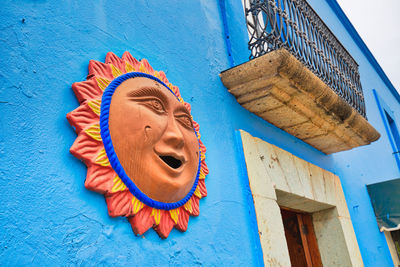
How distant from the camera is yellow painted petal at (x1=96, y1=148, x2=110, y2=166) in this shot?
4.18 ft

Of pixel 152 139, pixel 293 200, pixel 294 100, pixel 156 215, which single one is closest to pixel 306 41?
pixel 294 100

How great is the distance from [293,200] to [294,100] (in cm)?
87

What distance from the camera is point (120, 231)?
1.32 metres

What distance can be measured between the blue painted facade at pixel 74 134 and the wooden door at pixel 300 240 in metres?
0.88

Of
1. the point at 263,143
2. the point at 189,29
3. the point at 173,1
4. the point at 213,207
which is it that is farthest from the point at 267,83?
the point at 213,207

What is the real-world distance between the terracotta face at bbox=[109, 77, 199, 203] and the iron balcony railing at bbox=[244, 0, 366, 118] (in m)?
1.20

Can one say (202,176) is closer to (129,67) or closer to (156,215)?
(156,215)

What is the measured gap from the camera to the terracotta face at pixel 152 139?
1396mm

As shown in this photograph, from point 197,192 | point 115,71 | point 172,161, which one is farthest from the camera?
point 197,192

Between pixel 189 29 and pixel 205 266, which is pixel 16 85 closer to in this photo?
pixel 205 266

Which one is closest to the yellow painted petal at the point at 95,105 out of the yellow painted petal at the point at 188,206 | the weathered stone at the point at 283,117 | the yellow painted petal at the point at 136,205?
the yellow painted petal at the point at 136,205

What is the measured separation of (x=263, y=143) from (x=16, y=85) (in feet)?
5.96

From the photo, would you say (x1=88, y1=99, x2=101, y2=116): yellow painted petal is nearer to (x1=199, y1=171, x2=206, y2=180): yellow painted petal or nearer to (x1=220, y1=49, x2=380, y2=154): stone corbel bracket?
(x1=199, y1=171, x2=206, y2=180): yellow painted petal

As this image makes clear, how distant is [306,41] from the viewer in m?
3.07
